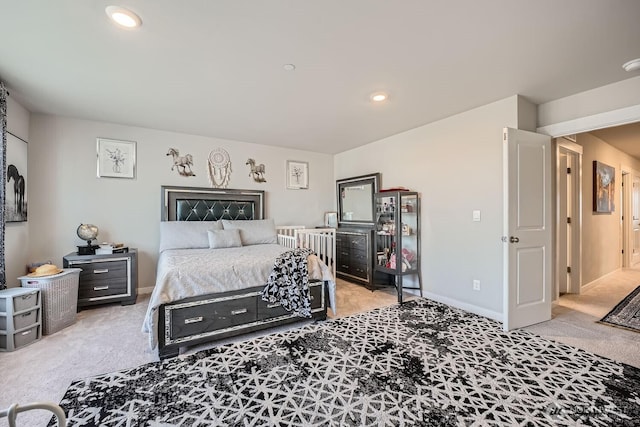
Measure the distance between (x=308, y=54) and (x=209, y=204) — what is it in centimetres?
309

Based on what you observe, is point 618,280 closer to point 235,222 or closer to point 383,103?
point 383,103

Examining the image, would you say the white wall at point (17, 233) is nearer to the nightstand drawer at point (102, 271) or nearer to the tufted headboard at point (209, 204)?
the nightstand drawer at point (102, 271)

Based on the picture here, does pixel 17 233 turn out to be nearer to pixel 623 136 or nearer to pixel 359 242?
pixel 359 242

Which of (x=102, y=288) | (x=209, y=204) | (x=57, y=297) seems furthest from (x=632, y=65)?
(x=102, y=288)

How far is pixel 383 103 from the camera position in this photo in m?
3.21

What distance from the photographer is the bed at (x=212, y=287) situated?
238cm

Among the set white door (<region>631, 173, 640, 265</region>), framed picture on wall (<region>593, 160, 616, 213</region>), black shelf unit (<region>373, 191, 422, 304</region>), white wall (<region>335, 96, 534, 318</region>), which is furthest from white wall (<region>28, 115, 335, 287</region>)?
white door (<region>631, 173, 640, 265</region>)

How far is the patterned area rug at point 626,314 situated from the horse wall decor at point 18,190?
660 cm

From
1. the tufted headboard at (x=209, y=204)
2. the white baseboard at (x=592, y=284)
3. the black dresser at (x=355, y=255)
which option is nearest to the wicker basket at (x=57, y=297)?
the tufted headboard at (x=209, y=204)

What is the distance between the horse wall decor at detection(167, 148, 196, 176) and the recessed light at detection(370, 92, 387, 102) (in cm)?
302

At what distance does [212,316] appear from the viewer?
257 centimetres

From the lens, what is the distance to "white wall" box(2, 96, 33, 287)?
3.00 m

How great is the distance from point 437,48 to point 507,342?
8.64 ft

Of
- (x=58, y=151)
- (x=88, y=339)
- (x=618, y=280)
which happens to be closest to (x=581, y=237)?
(x=618, y=280)
